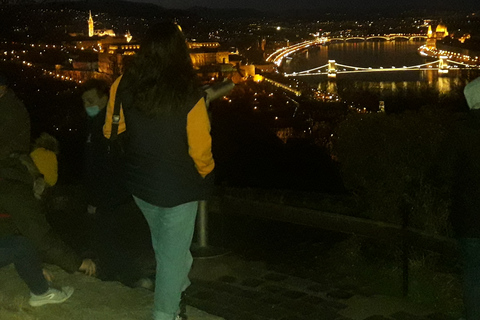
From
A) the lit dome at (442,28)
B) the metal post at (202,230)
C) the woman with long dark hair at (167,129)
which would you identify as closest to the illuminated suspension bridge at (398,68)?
the lit dome at (442,28)

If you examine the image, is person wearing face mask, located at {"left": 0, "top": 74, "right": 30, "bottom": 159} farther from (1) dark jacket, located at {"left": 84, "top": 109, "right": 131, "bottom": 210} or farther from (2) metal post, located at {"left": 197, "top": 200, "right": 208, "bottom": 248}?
(2) metal post, located at {"left": 197, "top": 200, "right": 208, "bottom": 248}

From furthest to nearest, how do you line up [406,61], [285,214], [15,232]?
[406,61], [285,214], [15,232]

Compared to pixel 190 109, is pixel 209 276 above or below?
below

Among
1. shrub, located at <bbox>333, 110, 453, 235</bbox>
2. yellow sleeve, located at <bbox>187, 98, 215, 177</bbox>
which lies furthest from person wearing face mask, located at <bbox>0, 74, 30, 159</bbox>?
shrub, located at <bbox>333, 110, 453, 235</bbox>

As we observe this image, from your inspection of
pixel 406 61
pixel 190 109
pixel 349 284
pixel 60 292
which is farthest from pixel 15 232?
pixel 406 61

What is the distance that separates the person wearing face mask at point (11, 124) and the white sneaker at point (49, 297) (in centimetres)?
95

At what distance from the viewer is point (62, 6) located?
11.1 metres

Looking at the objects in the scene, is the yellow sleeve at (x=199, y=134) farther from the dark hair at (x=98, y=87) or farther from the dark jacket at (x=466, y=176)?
the dark hair at (x=98, y=87)

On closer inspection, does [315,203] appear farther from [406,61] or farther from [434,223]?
[406,61]

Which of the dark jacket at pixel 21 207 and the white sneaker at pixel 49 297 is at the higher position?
the dark jacket at pixel 21 207

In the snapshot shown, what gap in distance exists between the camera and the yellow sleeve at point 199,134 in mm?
3229

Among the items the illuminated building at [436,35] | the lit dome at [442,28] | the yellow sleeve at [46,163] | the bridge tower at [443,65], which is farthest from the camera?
the lit dome at [442,28]

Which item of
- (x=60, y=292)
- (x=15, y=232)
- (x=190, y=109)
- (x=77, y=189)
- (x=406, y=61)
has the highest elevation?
(x=190, y=109)

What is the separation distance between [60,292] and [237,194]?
4.14 meters
